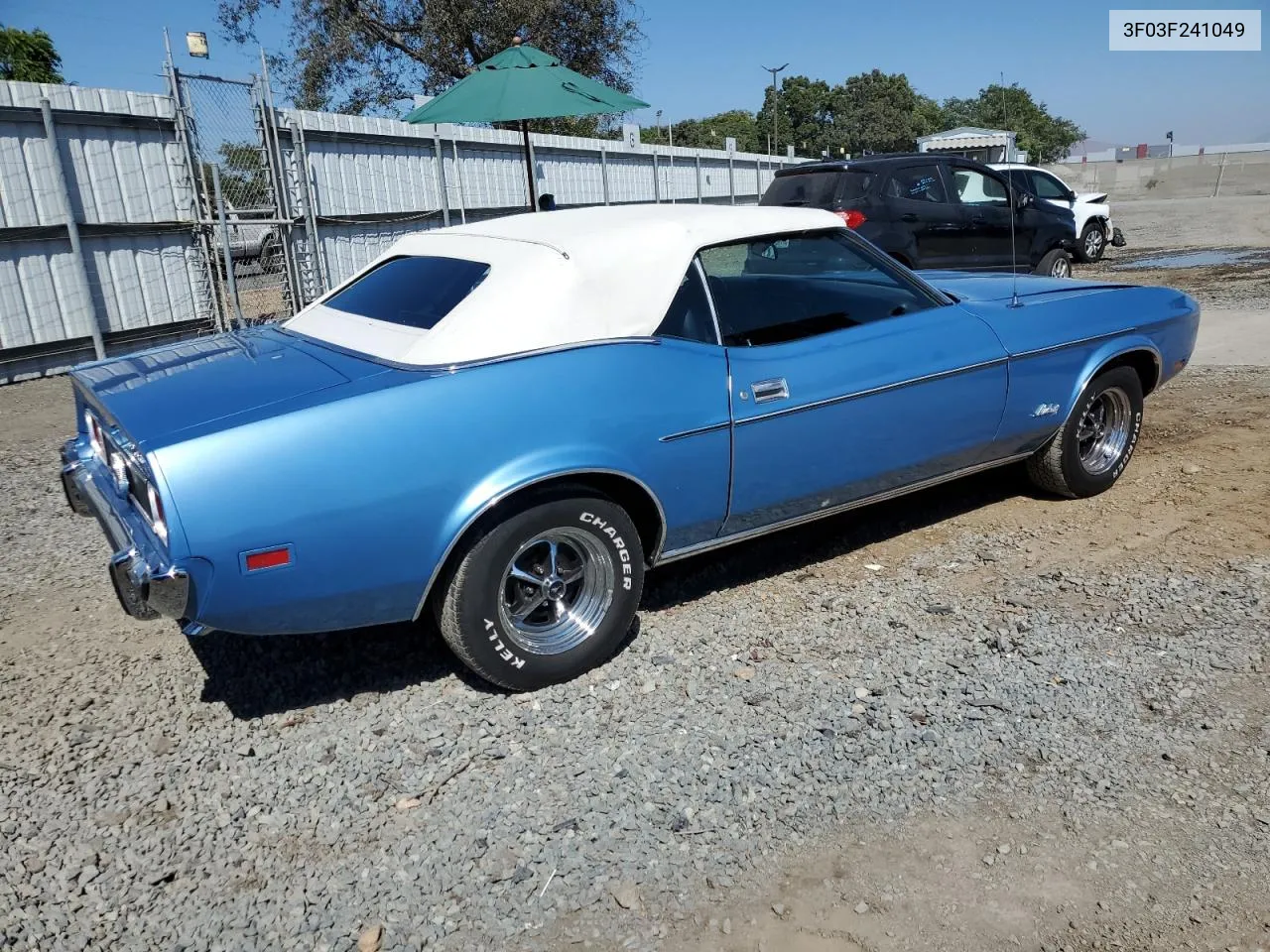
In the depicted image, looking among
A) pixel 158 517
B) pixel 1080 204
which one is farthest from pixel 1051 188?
pixel 158 517

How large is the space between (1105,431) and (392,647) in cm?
345

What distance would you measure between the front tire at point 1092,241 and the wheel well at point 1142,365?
437 inches

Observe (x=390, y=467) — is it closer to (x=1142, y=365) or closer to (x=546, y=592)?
(x=546, y=592)

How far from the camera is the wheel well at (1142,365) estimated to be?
452cm

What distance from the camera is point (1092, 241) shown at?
15234 mm

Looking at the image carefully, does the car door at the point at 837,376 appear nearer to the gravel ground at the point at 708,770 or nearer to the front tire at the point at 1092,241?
the gravel ground at the point at 708,770

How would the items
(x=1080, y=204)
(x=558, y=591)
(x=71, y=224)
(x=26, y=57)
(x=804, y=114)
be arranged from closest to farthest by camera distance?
(x=558, y=591) → (x=71, y=224) → (x=1080, y=204) → (x=26, y=57) → (x=804, y=114)

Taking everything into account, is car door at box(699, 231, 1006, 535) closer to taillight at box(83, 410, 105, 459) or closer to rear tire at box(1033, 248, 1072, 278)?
taillight at box(83, 410, 105, 459)

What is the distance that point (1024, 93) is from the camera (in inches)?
3871

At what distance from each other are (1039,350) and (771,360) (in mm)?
1423

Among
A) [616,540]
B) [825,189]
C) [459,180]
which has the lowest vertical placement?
[616,540]

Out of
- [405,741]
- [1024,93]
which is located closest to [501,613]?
[405,741]

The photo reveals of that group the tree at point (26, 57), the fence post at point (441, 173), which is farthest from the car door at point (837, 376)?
the tree at point (26, 57)

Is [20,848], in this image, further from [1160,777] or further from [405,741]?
[1160,777]
